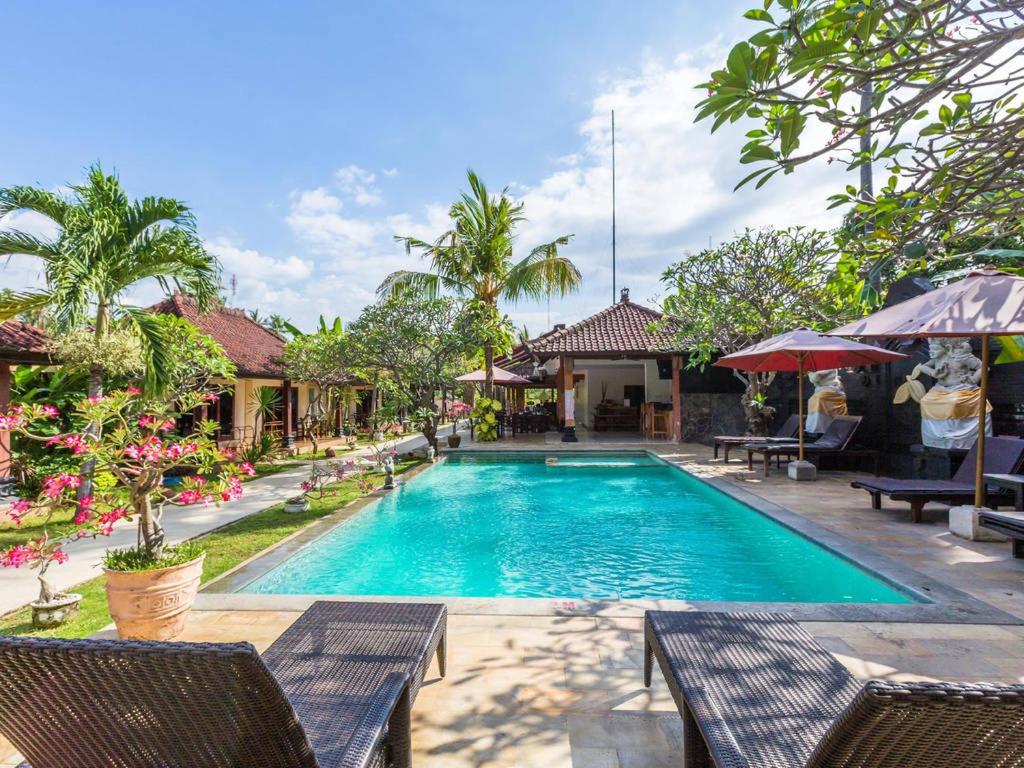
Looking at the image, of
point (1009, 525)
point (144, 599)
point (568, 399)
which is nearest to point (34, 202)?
point (144, 599)

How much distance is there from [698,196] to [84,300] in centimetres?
912

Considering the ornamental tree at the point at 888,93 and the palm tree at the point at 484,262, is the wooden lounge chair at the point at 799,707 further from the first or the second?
the palm tree at the point at 484,262

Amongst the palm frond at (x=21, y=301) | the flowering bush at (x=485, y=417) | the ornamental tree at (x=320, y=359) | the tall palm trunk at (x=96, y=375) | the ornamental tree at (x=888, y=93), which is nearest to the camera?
the ornamental tree at (x=888, y=93)

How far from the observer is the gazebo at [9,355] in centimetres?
850

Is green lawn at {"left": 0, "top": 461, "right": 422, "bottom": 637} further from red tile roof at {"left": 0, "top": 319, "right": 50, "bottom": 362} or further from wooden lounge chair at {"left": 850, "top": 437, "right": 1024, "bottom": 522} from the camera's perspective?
wooden lounge chair at {"left": 850, "top": 437, "right": 1024, "bottom": 522}

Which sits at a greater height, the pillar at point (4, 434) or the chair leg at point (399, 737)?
the pillar at point (4, 434)

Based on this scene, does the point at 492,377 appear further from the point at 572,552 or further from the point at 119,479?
the point at 119,479

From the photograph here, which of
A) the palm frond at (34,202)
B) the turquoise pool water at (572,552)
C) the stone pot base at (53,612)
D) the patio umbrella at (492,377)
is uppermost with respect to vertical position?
the palm frond at (34,202)

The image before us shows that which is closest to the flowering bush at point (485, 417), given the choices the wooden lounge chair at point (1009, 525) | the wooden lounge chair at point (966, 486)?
the wooden lounge chair at point (966, 486)

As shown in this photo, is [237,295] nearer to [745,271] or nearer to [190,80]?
[190,80]

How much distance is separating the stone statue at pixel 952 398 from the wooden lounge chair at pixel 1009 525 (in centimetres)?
341

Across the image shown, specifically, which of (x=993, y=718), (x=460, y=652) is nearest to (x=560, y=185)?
(x=460, y=652)

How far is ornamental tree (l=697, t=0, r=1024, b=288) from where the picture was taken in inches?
109

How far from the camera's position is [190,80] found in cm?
908
